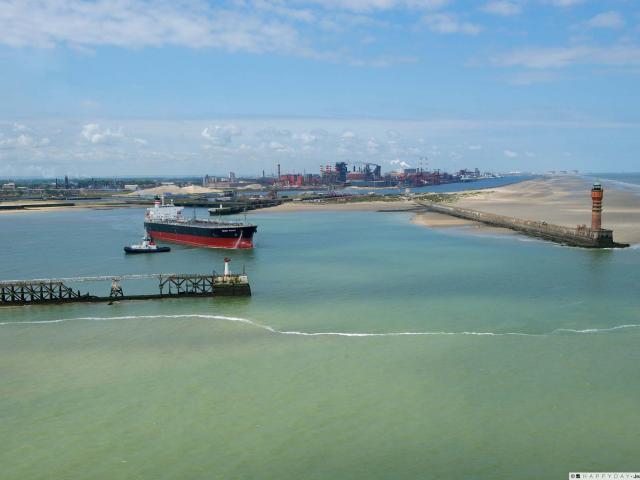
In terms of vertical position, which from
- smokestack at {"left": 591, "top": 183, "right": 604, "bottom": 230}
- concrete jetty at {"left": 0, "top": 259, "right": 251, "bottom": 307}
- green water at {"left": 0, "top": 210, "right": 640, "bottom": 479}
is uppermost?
smokestack at {"left": 591, "top": 183, "right": 604, "bottom": 230}

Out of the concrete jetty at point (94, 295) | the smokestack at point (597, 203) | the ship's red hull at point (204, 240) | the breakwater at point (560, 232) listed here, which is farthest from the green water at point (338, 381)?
the ship's red hull at point (204, 240)

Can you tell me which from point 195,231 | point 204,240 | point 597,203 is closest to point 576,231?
point 597,203

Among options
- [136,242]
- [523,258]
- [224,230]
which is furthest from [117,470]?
[136,242]

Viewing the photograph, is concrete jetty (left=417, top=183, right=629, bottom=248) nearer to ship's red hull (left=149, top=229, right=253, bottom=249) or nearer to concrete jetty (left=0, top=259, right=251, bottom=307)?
ship's red hull (left=149, top=229, right=253, bottom=249)

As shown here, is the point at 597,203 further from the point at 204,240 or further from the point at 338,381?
the point at 338,381

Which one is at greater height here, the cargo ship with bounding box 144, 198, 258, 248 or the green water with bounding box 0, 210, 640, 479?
the cargo ship with bounding box 144, 198, 258, 248

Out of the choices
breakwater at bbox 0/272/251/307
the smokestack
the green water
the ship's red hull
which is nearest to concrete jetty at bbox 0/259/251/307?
breakwater at bbox 0/272/251/307
